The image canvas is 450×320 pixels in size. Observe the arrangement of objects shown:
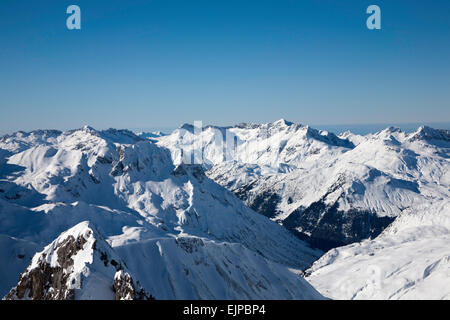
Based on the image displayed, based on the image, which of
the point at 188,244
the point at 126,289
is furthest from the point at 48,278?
the point at 188,244

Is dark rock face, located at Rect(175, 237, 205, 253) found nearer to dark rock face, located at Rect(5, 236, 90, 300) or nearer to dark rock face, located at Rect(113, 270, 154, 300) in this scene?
dark rock face, located at Rect(5, 236, 90, 300)

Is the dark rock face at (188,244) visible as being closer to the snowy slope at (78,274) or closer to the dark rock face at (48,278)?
the snowy slope at (78,274)

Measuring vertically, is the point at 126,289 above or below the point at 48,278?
above

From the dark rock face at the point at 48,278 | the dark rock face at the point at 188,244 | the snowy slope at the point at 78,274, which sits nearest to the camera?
the snowy slope at the point at 78,274

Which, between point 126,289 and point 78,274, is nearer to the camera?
point 126,289

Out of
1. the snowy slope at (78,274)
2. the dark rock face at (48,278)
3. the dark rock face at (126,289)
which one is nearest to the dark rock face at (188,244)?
the snowy slope at (78,274)

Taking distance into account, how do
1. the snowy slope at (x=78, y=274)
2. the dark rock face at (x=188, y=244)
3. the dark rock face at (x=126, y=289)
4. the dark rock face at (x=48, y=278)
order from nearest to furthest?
the dark rock face at (x=126, y=289)
the snowy slope at (x=78, y=274)
the dark rock face at (x=48, y=278)
the dark rock face at (x=188, y=244)

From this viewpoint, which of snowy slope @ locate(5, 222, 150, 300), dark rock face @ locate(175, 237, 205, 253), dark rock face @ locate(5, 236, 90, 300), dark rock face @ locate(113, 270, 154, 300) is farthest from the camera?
dark rock face @ locate(175, 237, 205, 253)

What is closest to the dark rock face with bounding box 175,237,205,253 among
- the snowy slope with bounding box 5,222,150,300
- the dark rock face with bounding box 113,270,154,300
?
the snowy slope with bounding box 5,222,150,300

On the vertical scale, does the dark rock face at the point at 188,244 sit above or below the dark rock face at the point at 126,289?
below

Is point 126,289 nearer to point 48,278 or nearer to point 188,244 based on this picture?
point 48,278
